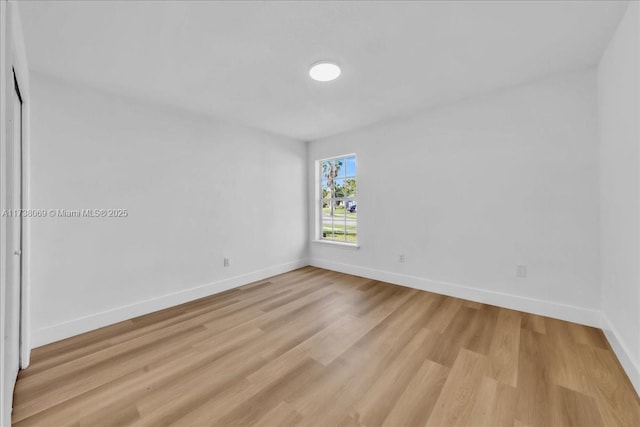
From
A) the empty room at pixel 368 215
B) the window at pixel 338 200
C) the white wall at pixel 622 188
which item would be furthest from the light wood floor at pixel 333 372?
the window at pixel 338 200

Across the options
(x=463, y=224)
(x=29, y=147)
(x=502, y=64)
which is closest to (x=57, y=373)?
(x=29, y=147)

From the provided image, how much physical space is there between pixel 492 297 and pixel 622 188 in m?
1.64

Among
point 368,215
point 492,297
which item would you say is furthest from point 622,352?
point 368,215

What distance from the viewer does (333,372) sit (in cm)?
187

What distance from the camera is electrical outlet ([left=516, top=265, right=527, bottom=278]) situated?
2.81 metres

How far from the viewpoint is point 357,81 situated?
2635 millimetres

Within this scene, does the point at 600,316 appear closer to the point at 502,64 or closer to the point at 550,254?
the point at 550,254

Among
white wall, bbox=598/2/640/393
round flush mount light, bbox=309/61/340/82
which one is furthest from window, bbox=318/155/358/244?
white wall, bbox=598/2/640/393

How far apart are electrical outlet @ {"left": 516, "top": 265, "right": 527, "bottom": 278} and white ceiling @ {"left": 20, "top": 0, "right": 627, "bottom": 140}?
201cm

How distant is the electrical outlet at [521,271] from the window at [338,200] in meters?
2.26

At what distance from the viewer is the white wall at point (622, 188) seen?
166cm

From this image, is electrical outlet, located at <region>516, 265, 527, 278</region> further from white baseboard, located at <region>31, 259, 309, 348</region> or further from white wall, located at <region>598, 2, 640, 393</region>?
white baseboard, located at <region>31, 259, 309, 348</region>

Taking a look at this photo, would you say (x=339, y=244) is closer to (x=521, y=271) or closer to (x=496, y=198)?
(x=496, y=198)

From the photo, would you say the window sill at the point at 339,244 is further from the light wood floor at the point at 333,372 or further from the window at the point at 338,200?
the light wood floor at the point at 333,372
